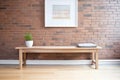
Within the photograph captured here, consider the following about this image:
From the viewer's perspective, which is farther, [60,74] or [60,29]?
[60,29]

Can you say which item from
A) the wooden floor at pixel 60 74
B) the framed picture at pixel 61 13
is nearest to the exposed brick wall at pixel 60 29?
the framed picture at pixel 61 13

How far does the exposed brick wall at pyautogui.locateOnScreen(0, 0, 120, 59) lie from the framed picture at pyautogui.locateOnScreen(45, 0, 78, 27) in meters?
0.12

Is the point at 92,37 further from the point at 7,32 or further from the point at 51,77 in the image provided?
the point at 7,32

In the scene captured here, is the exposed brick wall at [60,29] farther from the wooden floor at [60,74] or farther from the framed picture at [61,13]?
the wooden floor at [60,74]

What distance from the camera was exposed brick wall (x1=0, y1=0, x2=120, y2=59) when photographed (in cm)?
502

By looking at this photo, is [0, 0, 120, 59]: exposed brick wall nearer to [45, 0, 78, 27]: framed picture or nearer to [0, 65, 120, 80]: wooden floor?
[45, 0, 78, 27]: framed picture

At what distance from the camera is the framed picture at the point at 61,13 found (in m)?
4.98

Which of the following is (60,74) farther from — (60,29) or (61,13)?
(61,13)

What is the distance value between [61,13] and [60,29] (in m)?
0.41

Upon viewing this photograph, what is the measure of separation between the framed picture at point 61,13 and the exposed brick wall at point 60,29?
0.12m

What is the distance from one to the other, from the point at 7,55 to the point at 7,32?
60 cm

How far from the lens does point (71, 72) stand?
13.8 ft

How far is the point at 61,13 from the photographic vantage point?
502cm

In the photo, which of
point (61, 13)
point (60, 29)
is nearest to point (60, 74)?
point (60, 29)
